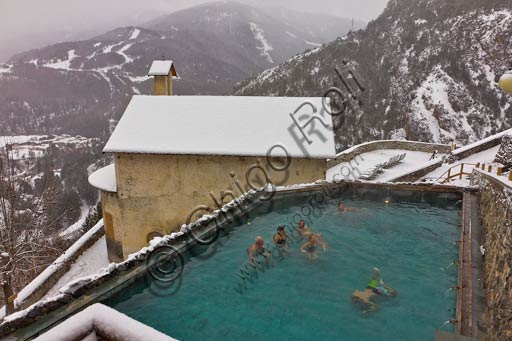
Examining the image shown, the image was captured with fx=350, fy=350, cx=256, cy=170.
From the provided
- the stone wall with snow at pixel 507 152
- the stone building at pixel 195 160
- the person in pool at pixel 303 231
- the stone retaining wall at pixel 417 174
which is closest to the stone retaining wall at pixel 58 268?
the stone building at pixel 195 160

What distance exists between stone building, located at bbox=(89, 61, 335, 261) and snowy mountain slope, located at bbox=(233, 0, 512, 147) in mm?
43550

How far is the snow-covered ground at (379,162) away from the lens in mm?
22125

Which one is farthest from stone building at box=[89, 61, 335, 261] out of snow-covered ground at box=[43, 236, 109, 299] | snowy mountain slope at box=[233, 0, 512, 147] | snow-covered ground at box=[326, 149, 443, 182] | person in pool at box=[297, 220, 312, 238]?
snowy mountain slope at box=[233, 0, 512, 147]

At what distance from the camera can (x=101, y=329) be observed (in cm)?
261

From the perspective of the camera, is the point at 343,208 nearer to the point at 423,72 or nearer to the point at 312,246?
the point at 312,246

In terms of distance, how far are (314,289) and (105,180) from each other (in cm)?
1596

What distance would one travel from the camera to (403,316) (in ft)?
22.5

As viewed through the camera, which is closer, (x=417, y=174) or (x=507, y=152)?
(x=507, y=152)

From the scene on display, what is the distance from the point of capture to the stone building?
59.0 ft

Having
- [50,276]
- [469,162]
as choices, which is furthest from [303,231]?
[469,162]

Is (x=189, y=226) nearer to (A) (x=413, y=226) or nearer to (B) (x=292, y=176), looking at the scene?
(A) (x=413, y=226)

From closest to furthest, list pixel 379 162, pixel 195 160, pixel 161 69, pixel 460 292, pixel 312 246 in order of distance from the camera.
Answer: pixel 460 292 → pixel 312 246 → pixel 195 160 → pixel 161 69 → pixel 379 162

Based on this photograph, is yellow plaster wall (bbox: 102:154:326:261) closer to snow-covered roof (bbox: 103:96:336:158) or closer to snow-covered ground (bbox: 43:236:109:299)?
snow-covered roof (bbox: 103:96:336:158)

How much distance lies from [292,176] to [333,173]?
5677 millimetres
